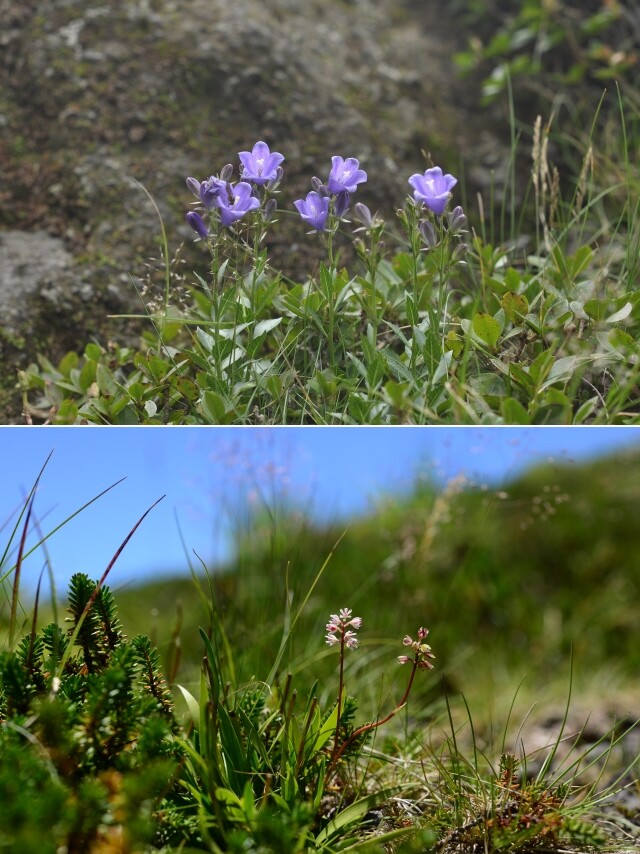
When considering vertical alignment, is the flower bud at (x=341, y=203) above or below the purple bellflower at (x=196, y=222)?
above

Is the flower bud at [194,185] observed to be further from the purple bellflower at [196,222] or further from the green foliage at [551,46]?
the green foliage at [551,46]

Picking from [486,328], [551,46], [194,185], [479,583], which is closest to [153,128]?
[194,185]

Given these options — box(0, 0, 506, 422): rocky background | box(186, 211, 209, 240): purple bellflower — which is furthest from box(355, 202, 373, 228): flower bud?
box(0, 0, 506, 422): rocky background

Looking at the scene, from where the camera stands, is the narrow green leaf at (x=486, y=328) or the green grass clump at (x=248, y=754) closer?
the green grass clump at (x=248, y=754)

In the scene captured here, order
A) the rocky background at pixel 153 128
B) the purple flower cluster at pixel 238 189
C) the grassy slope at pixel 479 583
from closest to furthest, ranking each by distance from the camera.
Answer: the purple flower cluster at pixel 238 189 < the rocky background at pixel 153 128 < the grassy slope at pixel 479 583

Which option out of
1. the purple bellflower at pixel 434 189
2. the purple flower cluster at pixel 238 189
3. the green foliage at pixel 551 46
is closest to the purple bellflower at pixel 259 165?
the purple flower cluster at pixel 238 189

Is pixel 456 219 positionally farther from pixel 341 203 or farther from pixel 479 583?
pixel 479 583

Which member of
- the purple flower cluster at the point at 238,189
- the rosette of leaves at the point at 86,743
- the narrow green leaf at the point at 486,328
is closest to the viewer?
the rosette of leaves at the point at 86,743
